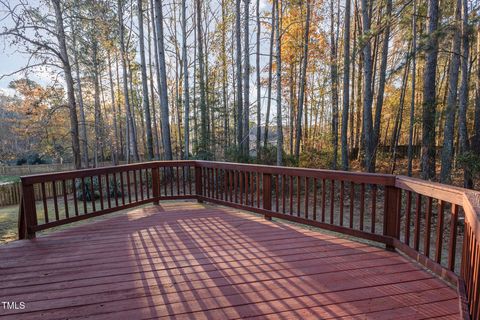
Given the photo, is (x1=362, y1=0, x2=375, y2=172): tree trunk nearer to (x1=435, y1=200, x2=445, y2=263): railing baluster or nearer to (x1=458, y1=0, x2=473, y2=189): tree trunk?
(x1=458, y1=0, x2=473, y2=189): tree trunk

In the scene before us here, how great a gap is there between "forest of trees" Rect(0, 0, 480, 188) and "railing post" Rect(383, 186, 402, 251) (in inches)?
159

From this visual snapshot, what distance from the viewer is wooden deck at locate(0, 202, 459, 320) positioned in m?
1.85

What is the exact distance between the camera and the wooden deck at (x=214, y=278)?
6.07 ft

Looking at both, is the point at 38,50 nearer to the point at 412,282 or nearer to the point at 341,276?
the point at 341,276

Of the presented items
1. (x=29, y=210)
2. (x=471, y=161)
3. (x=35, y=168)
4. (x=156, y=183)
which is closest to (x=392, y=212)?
(x=156, y=183)

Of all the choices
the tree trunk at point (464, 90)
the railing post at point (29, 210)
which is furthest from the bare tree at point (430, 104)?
the railing post at point (29, 210)

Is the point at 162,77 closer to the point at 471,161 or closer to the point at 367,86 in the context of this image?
the point at 367,86

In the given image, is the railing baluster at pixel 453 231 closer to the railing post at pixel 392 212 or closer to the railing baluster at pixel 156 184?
the railing post at pixel 392 212

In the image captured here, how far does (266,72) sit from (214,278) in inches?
525

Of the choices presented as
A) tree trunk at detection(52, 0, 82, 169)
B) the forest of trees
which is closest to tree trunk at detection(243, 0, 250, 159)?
the forest of trees

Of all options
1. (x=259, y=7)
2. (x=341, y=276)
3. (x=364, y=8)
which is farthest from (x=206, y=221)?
(x=259, y=7)

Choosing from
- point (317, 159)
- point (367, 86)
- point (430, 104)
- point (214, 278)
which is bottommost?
point (214, 278)

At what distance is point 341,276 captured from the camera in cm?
228

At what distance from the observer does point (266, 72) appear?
1417 centimetres
